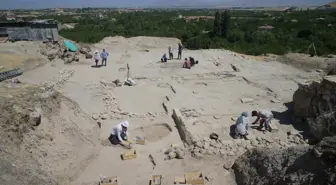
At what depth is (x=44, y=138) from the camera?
6355 millimetres

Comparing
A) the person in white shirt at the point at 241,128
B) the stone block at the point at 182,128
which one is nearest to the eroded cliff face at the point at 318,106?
the person in white shirt at the point at 241,128

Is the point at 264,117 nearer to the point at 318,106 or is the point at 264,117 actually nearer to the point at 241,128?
the point at 241,128

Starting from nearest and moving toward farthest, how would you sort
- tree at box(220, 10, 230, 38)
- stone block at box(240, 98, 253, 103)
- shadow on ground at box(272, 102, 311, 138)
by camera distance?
shadow on ground at box(272, 102, 311, 138)
stone block at box(240, 98, 253, 103)
tree at box(220, 10, 230, 38)

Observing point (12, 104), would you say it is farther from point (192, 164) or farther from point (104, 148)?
point (192, 164)

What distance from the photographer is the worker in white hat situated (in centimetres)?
Result: 723

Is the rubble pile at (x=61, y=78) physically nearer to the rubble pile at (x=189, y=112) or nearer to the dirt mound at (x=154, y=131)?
the dirt mound at (x=154, y=131)

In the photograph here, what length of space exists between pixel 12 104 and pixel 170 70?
400 inches

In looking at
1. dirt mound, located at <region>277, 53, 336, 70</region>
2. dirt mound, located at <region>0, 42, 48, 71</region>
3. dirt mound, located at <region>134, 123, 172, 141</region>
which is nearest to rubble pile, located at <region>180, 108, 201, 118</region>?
dirt mound, located at <region>134, 123, 172, 141</region>

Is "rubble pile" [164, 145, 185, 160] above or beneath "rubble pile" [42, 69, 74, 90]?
beneath

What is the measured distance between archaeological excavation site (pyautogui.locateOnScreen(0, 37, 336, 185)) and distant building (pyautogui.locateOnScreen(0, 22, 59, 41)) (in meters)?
5.32

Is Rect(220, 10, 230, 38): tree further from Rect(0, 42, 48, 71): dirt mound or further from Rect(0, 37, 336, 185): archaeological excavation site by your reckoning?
Rect(0, 42, 48, 71): dirt mound

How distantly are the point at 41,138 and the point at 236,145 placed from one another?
16.6 ft

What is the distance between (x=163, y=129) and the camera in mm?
8539

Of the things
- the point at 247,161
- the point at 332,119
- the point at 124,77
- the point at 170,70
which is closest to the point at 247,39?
the point at 170,70
